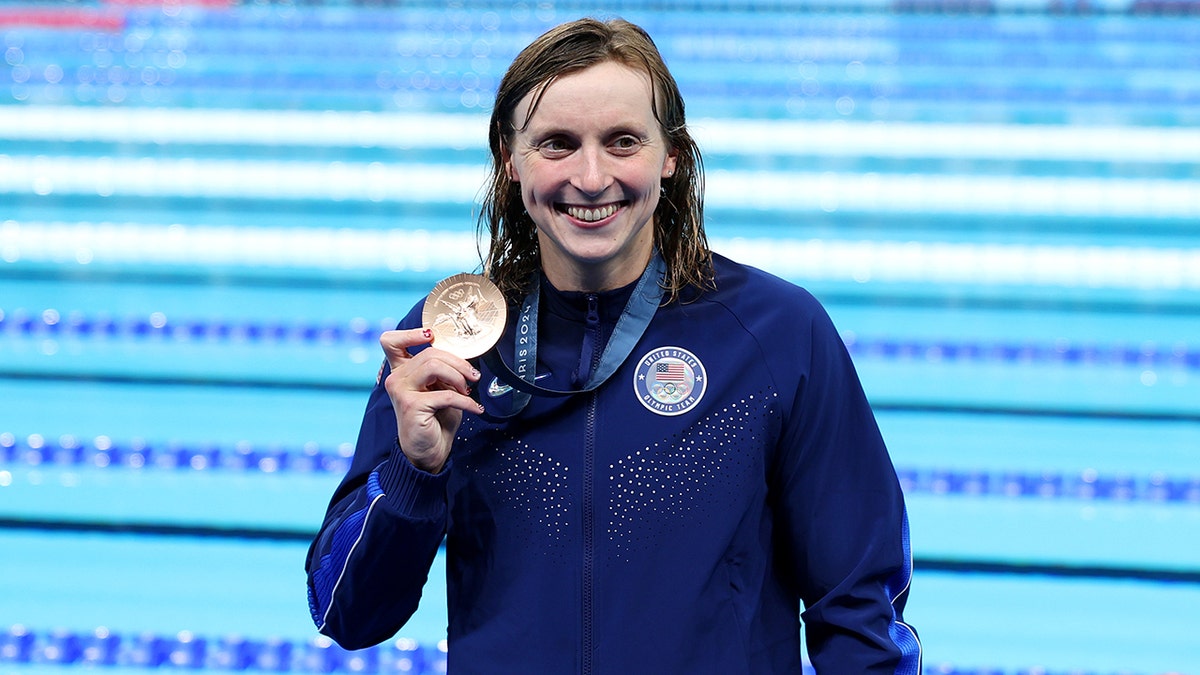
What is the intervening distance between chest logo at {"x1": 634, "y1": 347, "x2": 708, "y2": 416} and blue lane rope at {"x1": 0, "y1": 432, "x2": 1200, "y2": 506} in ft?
6.39

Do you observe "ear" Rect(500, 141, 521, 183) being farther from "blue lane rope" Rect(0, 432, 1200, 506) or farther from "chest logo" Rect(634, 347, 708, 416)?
"blue lane rope" Rect(0, 432, 1200, 506)

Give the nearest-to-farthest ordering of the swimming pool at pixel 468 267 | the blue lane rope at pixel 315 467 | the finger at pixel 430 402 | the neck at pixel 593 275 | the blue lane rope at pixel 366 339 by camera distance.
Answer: the finger at pixel 430 402 → the neck at pixel 593 275 → the swimming pool at pixel 468 267 → the blue lane rope at pixel 315 467 → the blue lane rope at pixel 366 339

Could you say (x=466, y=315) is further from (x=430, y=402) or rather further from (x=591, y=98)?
(x=591, y=98)

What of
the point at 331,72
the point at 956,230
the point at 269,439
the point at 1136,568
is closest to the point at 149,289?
the point at 269,439

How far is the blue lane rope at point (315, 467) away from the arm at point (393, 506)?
1.94 meters

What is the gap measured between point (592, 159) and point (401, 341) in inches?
8.7

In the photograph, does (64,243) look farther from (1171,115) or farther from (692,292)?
(1171,115)

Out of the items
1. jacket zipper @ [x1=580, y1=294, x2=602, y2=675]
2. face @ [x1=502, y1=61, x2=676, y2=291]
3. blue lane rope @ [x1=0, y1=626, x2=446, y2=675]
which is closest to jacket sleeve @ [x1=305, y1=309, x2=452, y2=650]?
jacket zipper @ [x1=580, y1=294, x2=602, y2=675]

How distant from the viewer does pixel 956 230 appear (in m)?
4.02

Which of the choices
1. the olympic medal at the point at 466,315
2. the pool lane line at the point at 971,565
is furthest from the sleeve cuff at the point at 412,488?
the pool lane line at the point at 971,565

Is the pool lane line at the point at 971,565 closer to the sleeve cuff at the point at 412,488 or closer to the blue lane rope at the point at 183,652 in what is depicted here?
the blue lane rope at the point at 183,652

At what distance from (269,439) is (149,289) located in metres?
0.97

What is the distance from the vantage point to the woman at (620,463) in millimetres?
1074

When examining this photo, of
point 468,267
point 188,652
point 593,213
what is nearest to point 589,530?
point 593,213
